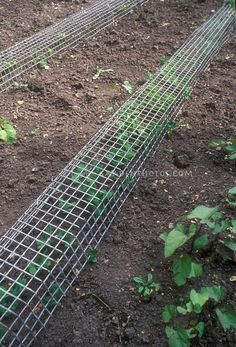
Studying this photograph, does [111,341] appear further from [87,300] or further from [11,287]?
[11,287]

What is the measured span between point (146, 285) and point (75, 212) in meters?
0.62

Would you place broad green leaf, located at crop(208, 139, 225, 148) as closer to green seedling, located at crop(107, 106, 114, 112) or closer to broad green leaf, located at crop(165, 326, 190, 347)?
green seedling, located at crop(107, 106, 114, 112)

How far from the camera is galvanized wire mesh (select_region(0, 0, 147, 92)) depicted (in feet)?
11.5

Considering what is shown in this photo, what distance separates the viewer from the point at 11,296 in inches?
77.5

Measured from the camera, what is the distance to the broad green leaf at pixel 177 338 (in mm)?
1715

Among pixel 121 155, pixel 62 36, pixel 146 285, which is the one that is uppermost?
pixel 62 36

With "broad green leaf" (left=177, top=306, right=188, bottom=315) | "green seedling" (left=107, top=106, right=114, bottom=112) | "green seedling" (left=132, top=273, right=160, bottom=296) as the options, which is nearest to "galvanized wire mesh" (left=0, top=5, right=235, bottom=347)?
"green seedling" (left=107, top=106, right=114, bottom=112)

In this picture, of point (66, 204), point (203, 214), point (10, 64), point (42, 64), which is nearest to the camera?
point (203, 214)

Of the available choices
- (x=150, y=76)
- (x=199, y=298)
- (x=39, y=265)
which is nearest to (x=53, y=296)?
(x=39, y=265)

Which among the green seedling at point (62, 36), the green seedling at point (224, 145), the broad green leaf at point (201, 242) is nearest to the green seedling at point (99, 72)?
the green seedling at point (62, 36)

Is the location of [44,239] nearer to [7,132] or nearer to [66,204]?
[66,204]

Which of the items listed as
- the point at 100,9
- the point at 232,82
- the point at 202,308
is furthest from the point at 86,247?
the point at 100,9

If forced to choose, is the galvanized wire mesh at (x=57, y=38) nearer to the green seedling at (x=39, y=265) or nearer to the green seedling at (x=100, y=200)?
the green seedling at (x=100, y=200)

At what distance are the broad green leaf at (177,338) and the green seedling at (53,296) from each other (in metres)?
0.60
